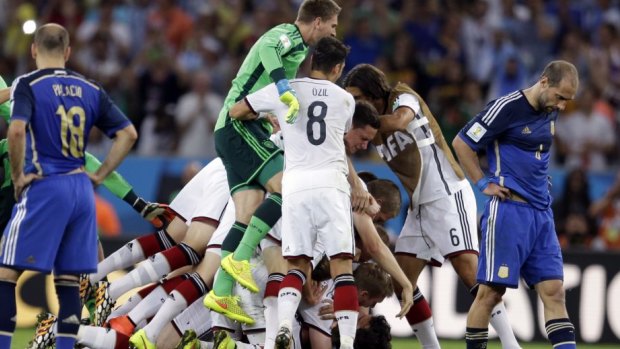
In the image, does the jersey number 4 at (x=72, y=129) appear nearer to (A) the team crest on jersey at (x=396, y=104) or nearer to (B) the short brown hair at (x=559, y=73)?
(A) the team crest on jersey at (x=396, y=104)

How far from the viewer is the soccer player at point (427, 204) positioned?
10367 millimetres

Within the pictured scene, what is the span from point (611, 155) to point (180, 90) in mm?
6106

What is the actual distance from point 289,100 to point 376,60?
9.34 meters

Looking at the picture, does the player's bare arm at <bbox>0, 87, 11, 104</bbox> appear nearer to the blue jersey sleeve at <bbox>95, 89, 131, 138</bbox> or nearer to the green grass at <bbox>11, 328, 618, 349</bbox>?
the blue jersey sleeve at <bbox>95, 89, 131, 138</bbox>

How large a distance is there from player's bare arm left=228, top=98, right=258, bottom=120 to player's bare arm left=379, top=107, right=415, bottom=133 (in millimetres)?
1084

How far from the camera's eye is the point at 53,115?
27.9 ft

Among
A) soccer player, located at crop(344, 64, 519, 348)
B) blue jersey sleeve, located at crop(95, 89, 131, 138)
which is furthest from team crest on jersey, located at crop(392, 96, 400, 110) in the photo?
blue jersey sleeve, located at crop(95, 89, 131, 138)

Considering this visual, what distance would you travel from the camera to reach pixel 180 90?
17.8 meters

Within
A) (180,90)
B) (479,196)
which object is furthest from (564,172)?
(180,90)

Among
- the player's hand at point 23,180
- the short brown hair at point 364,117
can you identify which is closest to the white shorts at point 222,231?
→ the short brown hair at point 364,117

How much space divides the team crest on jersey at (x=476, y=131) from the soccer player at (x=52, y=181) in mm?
2765

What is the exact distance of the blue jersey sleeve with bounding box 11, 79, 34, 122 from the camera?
837cm

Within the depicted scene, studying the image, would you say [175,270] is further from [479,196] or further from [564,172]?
[564,172]

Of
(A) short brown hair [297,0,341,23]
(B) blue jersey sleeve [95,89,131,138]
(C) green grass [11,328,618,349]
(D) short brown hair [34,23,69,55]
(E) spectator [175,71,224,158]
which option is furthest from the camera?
(E) spectator [175,71,224,158]
